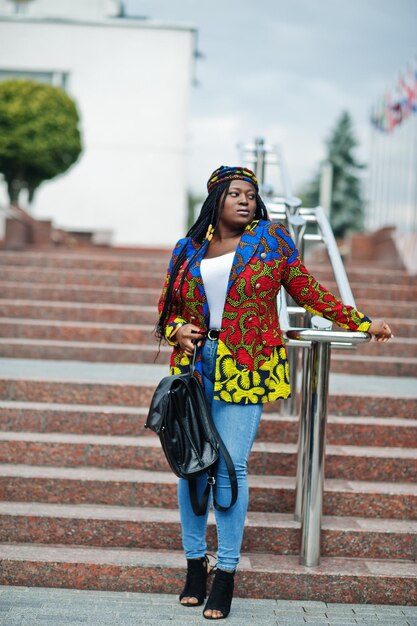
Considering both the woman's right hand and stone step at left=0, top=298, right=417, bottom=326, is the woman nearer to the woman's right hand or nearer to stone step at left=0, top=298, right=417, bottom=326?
the woman's right hand

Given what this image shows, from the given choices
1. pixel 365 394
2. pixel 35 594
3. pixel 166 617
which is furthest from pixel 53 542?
pixel 365 394

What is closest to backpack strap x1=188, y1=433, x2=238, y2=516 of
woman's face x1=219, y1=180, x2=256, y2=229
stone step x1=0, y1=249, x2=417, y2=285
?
woman's face x1=219, y1=180, x2=256, y2=229

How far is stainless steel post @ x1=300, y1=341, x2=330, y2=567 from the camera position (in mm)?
3502

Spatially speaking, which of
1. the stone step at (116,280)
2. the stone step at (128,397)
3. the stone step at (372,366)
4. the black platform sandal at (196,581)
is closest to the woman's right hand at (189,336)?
the black platform sandal at (196,581)

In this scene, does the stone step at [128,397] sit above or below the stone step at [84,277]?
below

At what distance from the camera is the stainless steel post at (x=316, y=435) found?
3502 mm

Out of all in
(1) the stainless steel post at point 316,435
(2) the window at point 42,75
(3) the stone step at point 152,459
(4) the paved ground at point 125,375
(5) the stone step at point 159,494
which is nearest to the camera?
(1) the stainless steel post at point 316,435

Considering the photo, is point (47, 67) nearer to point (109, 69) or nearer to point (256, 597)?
point (109, 69)

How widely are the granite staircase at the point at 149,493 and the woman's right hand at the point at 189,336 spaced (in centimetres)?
101

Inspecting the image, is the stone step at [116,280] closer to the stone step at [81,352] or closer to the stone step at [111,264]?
the stone step at [111,264]

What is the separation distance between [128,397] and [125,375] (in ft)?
1.66

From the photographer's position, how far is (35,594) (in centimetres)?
348

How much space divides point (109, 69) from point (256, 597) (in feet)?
61.8

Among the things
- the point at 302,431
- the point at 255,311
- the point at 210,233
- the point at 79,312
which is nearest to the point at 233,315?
the point at 255,311
